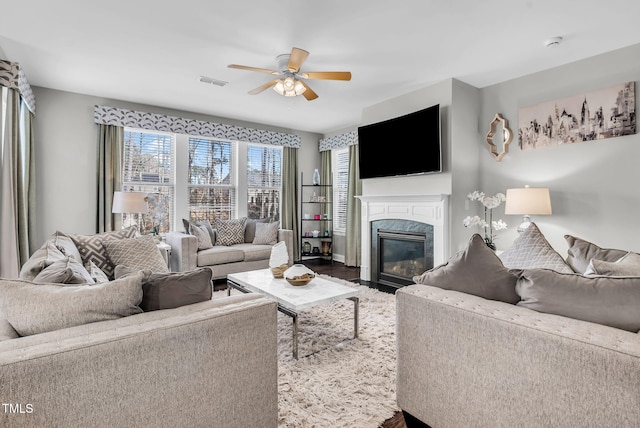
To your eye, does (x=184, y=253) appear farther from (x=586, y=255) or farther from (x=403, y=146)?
(x=586, y=255)

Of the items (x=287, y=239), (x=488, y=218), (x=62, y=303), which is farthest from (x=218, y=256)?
(x=488, y=218)

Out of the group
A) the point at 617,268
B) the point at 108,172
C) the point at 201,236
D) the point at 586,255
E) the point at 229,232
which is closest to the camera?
the point at 617,268

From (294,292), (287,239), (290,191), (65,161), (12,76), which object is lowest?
(294,292)

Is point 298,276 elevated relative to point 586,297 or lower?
lower

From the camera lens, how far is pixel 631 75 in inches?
114

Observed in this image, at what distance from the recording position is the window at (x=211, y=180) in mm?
5180

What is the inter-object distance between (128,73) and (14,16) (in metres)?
1.10

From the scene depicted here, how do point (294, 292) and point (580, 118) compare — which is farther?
point (580, 118)

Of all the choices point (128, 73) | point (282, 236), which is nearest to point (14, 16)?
point (128, 73)

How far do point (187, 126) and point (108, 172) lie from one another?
1.27m

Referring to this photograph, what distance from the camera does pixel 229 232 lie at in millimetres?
4891

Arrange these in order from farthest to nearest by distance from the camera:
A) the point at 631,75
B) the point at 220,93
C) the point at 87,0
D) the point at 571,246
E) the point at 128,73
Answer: the point at 220,93
the point at 128,73
the point at 631,75
the point at 87,0
the point at 571,246

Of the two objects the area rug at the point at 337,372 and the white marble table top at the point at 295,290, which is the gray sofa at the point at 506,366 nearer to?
the area rug at the point at 337,372

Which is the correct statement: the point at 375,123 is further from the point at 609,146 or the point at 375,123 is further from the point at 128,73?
the point at 128,73
